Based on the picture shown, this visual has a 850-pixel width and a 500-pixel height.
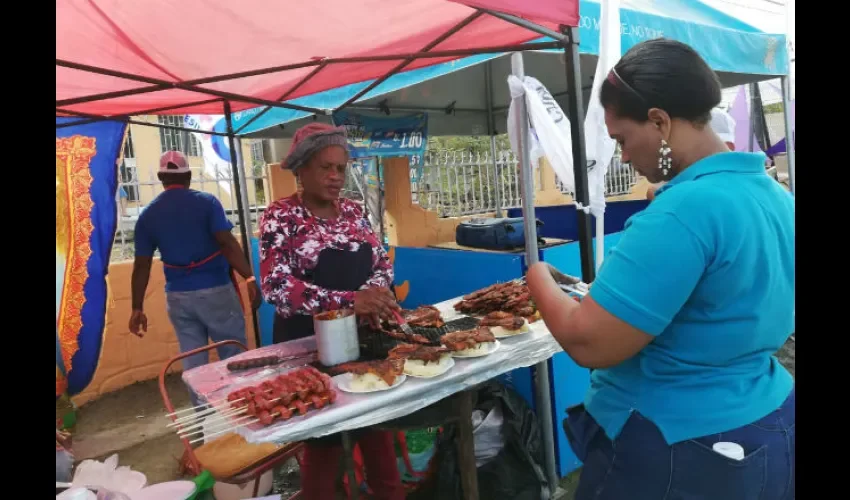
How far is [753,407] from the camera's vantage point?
120cm

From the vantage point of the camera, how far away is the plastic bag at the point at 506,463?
Answer: 10.1 feet

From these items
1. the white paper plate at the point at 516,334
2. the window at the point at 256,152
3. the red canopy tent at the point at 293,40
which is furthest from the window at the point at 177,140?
the white paper plate at the point at 516,334

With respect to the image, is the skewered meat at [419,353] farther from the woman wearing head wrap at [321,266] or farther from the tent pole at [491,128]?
the tent pole at [491,128]

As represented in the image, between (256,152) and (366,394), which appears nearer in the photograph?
(366,394)

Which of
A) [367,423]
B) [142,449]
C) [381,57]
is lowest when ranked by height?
[142,449]

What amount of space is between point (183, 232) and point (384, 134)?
2.65 metres

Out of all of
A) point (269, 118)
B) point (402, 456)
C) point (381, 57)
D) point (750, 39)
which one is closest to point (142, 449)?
point (402, 456)

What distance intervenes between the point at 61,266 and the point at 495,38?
3934 millimetres

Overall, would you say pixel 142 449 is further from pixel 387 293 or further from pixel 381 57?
pixel 381 57

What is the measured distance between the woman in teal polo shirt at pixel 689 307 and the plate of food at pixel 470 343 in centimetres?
91

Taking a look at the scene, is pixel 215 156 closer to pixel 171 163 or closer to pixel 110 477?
pixel 171 163

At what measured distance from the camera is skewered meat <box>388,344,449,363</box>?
6.72 ft

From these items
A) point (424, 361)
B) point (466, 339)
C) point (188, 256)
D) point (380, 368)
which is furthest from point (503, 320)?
point (188, 256)

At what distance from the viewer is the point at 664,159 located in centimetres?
123
